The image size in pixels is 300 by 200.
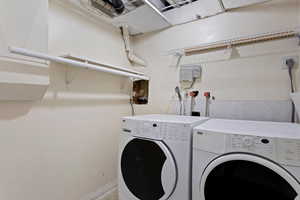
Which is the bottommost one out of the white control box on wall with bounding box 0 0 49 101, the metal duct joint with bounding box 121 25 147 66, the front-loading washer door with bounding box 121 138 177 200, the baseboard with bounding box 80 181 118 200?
the baseboard with bounding box 80 181 118 200

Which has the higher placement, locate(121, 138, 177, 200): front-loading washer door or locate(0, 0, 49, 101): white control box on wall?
locate(0, 0, 49, 101): white control box on wall

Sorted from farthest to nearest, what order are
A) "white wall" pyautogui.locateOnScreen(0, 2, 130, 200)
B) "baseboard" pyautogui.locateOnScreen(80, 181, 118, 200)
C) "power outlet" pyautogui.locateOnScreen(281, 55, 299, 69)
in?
"baseboard" pyautogui.locateOnScreen(80, 181, 118, 200) → "power outlet" pyautogui.locateOnScreen(281, 55, 299, 69) → "white wall" pyautogui.locateOnScreen(0, 2, 130, 200)

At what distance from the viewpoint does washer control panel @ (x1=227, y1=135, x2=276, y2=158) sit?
2.78ft

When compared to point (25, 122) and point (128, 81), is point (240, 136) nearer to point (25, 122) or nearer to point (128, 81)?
point (25, 122)

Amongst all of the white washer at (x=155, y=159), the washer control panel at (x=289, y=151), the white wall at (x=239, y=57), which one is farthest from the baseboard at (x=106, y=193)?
the washer control panel at (x=289, y=151)

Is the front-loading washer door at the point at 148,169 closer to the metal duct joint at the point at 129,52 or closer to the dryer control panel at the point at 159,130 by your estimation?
the dryer control panel at the point at 159,130

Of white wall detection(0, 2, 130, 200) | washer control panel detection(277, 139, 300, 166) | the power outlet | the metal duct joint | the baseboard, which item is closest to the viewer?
washer control panel detection(277, 139, 300, 166)

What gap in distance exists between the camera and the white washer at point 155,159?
44.6 inches

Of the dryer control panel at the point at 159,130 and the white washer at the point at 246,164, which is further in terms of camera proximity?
the dryer control panel at the point at 159,130

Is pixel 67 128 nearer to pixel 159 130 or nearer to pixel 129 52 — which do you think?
pixel 159 130

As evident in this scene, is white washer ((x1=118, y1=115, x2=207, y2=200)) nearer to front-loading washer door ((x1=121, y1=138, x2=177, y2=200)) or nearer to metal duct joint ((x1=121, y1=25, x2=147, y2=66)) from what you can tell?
front-loading washer door ((x1=121, y1=138, x2=177, y2=200))

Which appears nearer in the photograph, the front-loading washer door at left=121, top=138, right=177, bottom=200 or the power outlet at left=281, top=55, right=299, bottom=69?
the front-loading washer door at left=121, top=138, right=177, bottom=200

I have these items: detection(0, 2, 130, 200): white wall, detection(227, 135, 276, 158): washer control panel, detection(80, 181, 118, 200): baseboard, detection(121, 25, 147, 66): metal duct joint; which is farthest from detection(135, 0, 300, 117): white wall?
detection(80, 181, 118, 200): baseboard

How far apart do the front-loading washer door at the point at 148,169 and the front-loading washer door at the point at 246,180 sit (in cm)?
25
